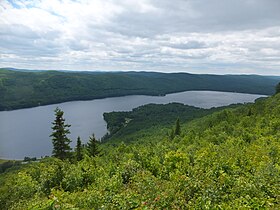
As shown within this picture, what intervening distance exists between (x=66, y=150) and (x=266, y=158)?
101 ft

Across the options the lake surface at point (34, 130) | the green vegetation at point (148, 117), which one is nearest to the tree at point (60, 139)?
the lake surface at point (34, 130)

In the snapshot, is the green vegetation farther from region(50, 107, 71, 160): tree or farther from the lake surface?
region(50, 107, 71, 160): tree

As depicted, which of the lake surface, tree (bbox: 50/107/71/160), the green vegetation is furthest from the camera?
the green vegetation

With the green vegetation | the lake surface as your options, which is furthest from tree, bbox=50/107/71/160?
the green vegetation

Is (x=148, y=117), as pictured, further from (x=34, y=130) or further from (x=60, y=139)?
(x=60, y=139)

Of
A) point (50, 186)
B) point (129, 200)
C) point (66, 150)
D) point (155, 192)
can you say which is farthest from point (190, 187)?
point (66, 150)

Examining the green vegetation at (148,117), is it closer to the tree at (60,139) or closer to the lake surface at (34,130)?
the lake surface at (34,130)

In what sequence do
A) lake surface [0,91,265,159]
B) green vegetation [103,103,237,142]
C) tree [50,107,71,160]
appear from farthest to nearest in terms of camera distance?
green vegetation [103,103,237,142], lake surface [0,91,265,159], tree [50,107,71,160]

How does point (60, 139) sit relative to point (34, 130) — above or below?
above

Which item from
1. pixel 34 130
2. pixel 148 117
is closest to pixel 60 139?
pixel 34 130

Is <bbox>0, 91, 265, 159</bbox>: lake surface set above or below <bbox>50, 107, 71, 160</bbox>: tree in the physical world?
below

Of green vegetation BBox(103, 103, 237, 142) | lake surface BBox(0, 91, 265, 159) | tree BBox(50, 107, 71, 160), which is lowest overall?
lake surface BBox(0, 91, 265, 159)

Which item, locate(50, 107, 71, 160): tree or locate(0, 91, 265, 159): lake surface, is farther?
locate(0, 91, 265, 159): lake surface

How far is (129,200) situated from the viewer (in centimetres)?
1129
